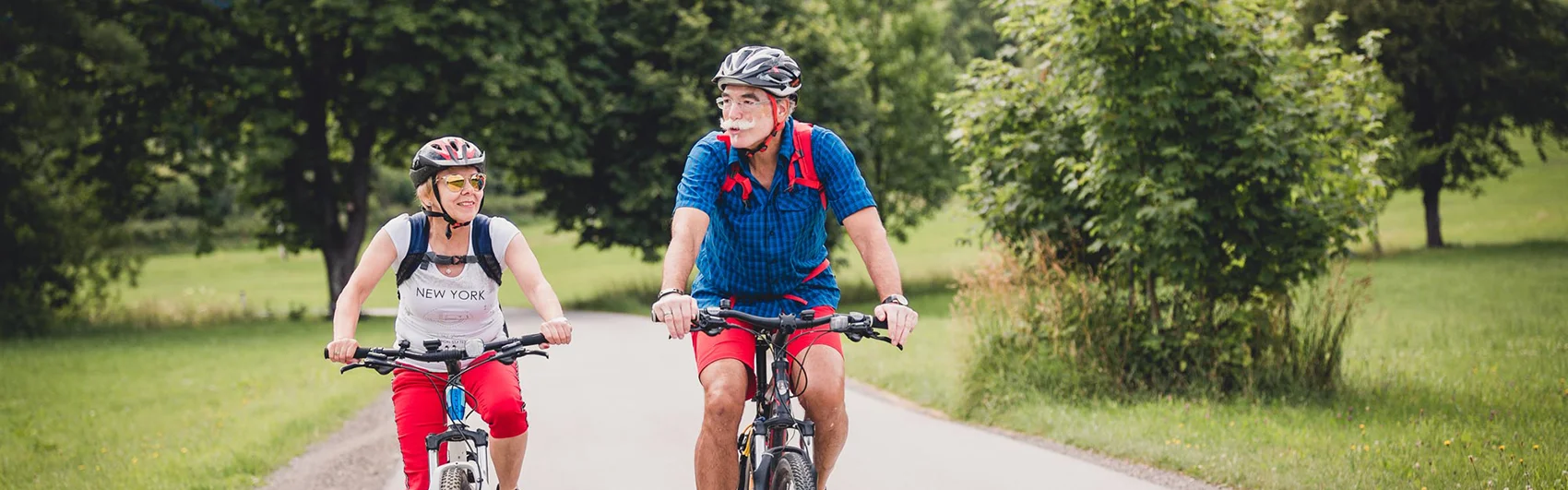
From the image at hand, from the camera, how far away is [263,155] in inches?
917

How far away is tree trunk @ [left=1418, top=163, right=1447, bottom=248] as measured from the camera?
3436 centimetres

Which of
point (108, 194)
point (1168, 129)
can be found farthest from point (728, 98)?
point (108, 194)

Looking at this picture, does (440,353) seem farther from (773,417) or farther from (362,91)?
(362,91)

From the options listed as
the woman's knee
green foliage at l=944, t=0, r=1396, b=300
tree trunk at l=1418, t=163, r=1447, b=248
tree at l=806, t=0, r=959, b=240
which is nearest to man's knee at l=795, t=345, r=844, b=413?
the woman's knee

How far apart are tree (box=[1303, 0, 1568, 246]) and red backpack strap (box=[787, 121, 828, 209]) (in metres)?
30.0

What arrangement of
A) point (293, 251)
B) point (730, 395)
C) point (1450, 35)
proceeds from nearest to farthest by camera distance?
point (730, 395) → point (293, 251) → point (1450, 35)

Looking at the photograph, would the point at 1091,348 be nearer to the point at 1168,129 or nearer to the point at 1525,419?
the point at 1168,129

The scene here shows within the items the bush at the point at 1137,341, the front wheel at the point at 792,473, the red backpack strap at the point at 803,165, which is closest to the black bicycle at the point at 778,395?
the front wheel at the point at 792,473

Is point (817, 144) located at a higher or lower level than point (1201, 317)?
higher

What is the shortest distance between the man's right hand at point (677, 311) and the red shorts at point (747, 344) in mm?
382

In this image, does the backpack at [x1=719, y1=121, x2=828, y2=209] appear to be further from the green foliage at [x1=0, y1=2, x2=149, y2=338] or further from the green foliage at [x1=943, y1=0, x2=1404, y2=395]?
the green foliage at [x1=0, y1=2, x2=149, y2=338]

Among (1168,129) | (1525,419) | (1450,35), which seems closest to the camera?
(1525,419)

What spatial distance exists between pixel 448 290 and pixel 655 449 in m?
3.96

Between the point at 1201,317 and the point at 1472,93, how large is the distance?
2691 centimetres
